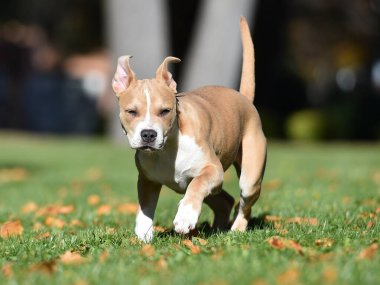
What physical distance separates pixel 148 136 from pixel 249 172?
49.1 inches

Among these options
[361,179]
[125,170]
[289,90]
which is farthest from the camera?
[289,90]

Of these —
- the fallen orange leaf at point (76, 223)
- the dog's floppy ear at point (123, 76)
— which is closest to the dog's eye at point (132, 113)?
the dog's floppy ear at point (123, 76)

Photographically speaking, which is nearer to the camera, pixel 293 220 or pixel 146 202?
pixel 146 202

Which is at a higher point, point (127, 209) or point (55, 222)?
point (55, 222)

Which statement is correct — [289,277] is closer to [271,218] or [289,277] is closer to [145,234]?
[145,234]

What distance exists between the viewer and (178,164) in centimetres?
566

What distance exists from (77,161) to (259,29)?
12.3 meters

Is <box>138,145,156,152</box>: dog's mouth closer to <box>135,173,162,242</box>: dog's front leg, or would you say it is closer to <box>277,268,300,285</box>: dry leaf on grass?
<box>135,173,162,242</box>: dog's front leg

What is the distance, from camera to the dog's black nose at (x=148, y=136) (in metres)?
5.29

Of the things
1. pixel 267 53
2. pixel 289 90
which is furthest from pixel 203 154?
pixel 289 90

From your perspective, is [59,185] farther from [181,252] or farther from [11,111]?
[11,111]

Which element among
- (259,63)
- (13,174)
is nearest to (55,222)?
(13,174)

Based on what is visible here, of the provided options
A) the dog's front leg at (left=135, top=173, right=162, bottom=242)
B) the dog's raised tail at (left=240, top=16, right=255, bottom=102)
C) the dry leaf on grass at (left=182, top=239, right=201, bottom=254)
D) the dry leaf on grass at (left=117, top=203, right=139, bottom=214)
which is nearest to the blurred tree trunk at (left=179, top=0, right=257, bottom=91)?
the dry leaf on grass at (left=117, top=203, right=139, bottom=214)

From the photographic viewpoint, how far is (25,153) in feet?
65.8
